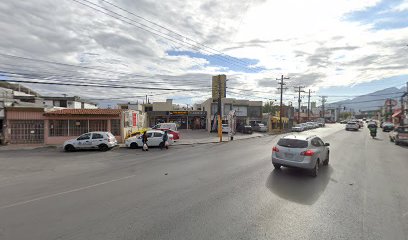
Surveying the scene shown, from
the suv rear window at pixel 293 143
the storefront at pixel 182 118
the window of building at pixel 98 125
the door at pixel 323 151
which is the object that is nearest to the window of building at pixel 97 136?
the window of building at pixel 98 125

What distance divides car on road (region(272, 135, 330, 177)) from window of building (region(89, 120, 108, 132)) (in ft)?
67.2

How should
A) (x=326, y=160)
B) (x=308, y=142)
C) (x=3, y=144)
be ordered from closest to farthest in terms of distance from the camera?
(x=308, y=142), (x=326, y=160), (x=3, y=144)

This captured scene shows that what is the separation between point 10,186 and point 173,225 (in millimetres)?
7662

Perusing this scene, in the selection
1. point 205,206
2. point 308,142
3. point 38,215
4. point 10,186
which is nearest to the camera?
point 38,215

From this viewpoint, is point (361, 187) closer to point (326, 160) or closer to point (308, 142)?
point (308, 142)

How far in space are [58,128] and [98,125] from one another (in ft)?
12.2

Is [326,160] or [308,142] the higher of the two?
[308,142]

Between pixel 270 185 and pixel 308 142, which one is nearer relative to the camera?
pixel 270 185

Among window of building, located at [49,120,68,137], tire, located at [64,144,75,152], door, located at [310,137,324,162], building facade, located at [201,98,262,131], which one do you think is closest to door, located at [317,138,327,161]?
door, located at [310,137,324,162]

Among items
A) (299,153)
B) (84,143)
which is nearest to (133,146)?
(84,143)

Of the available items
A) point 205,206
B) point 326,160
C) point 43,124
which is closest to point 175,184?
point 205,206

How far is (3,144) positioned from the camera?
24.2m

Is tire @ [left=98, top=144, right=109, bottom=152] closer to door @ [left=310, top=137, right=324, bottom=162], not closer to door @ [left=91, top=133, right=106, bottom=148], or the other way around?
door @ [left=91, top=133, right=106, bottom=148]

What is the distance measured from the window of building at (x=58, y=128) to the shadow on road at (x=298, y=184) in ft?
73.8
